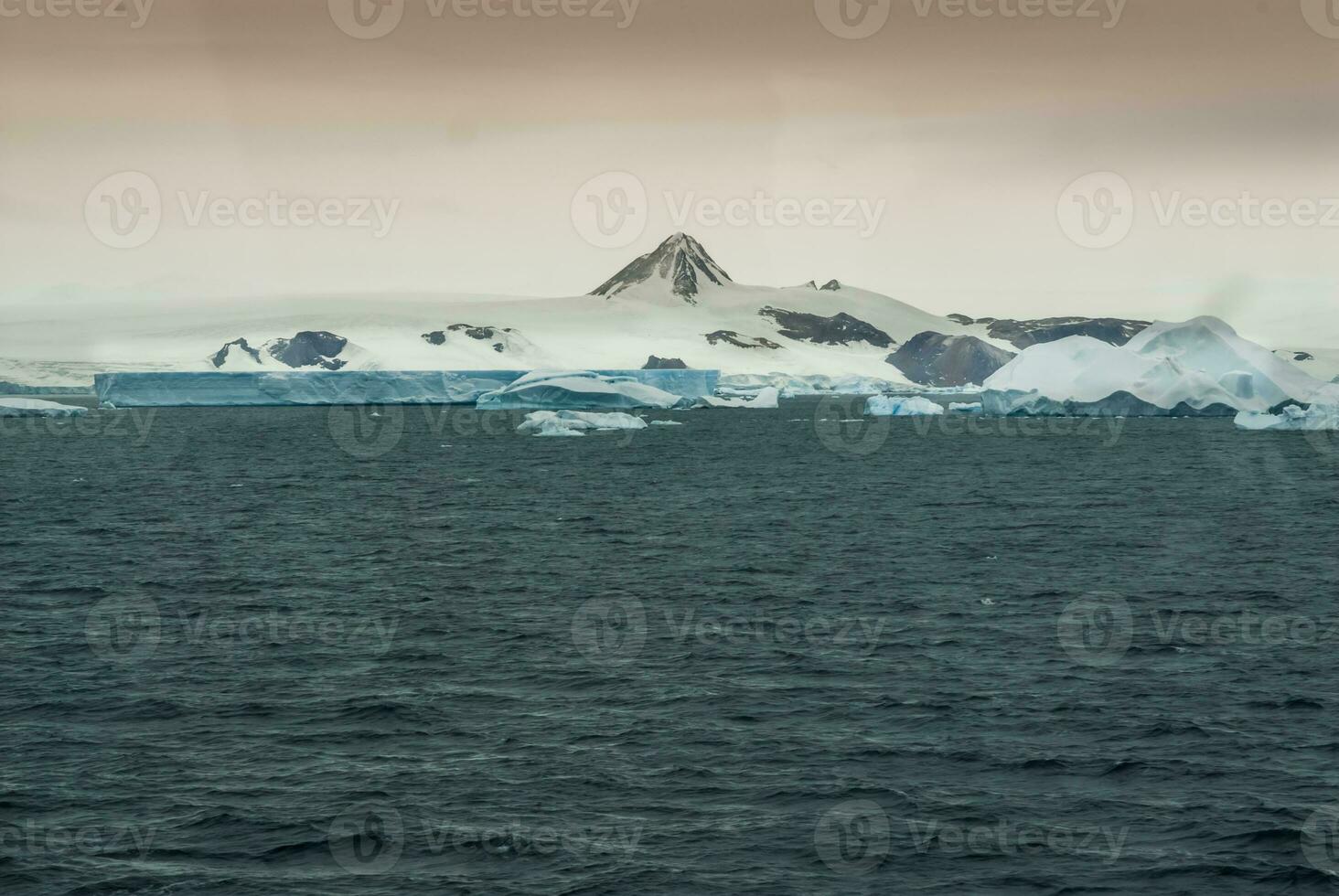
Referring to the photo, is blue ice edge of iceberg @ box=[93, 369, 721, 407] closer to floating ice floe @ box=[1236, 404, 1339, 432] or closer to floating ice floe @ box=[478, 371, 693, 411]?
floating ice floe @ box=[478, 371, 693, 411]

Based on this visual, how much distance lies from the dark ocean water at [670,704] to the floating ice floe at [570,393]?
195 feet

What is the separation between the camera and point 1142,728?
17.0 metres

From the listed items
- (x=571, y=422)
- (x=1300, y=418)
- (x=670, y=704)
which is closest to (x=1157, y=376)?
(x=1300, y=418)

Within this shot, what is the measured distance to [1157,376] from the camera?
8394cm

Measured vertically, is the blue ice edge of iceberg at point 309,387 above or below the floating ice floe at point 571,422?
above

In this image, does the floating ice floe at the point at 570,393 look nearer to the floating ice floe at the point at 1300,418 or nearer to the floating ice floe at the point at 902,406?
the floating ice floe at the point at 902,406

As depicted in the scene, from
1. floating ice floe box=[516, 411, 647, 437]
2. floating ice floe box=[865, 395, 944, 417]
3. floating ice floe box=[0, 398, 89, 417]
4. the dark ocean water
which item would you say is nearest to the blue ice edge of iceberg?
floating ice floe box=[0, 398, 89, 417]

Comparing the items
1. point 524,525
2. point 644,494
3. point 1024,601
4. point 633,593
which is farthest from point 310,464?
point 1024,601

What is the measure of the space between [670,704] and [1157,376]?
72445mm

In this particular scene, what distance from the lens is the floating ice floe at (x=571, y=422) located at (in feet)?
290

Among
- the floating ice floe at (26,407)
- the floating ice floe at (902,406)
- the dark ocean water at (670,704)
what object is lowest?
the dark ocean water at (670,704)

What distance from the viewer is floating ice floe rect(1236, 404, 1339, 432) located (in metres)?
76.1

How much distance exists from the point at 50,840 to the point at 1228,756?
12.6m

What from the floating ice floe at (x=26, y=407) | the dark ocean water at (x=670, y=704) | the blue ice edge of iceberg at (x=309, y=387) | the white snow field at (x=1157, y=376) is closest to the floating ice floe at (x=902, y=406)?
the white snow field at (x=1157, y=376)
